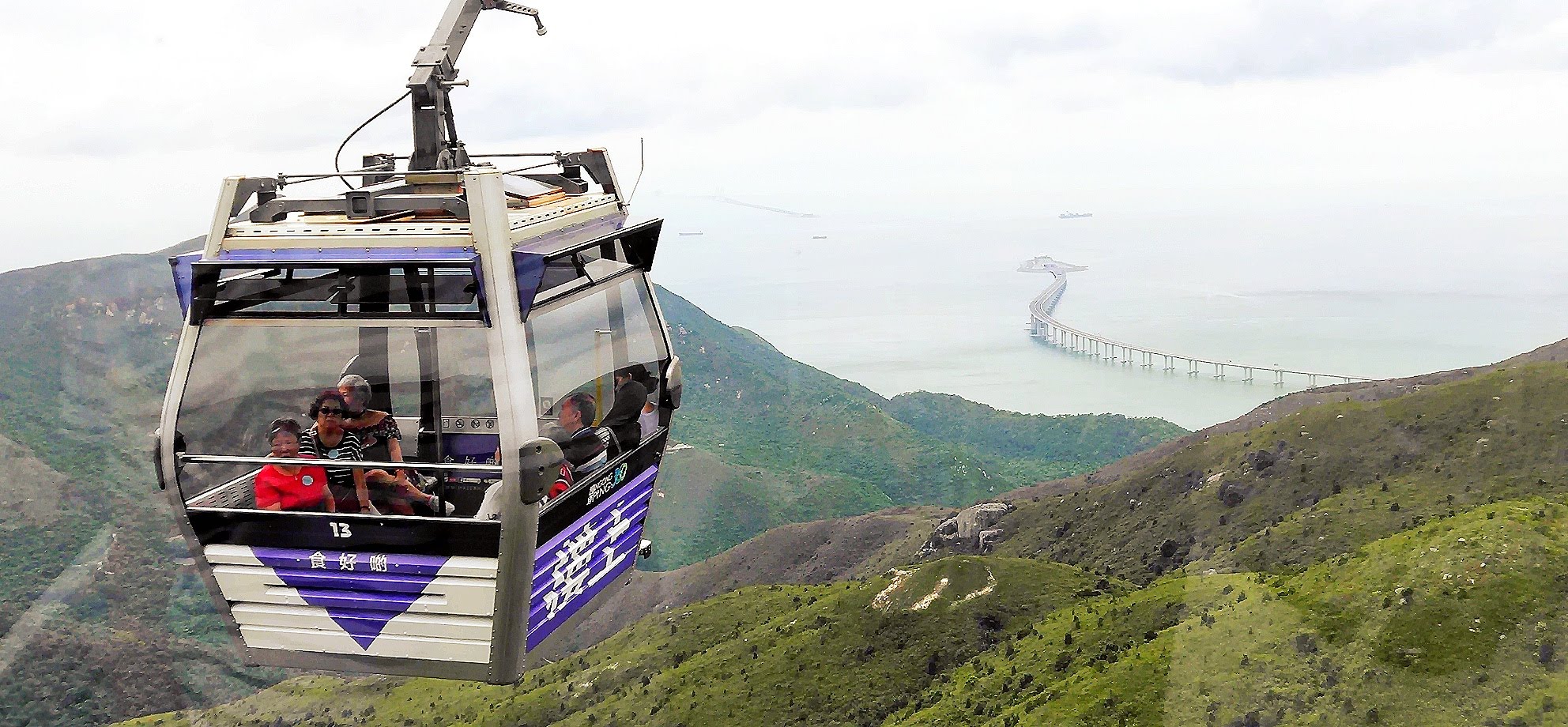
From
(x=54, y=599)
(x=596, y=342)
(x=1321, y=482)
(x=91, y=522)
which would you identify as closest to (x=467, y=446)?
(x=596, y=342)

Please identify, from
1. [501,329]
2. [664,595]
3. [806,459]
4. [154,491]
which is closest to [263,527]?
[154,491]

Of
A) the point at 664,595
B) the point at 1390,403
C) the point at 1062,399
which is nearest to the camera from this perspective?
the point at 1390,403

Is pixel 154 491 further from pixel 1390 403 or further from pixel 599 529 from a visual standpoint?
pixel 1390 403

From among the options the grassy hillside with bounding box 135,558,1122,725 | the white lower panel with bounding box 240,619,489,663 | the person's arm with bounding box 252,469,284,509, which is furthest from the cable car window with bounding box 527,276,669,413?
the grassy hillside with bounding box 135,558,1122,725

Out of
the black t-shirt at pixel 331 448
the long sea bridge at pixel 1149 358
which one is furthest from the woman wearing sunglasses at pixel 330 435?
the long sea bridge at pixel 1149 358

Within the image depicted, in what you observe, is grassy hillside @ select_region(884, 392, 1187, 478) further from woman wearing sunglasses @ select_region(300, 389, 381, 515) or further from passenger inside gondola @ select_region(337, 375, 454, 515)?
woman wearing sunglasses @ select_region(300, 389, 381, 515)

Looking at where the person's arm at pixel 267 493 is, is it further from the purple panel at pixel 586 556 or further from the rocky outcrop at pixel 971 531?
the rocky outcrop at pixel 971 531
